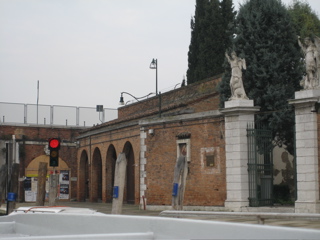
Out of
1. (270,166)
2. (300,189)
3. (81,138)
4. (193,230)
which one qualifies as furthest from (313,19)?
(193,230)

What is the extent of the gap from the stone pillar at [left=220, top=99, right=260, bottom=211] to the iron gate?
0.56 ft

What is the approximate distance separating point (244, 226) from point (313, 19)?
35600 mm

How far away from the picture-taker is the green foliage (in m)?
38.8

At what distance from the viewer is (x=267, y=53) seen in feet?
98.4

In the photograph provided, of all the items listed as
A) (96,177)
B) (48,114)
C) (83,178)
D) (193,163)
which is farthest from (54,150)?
(48,114)

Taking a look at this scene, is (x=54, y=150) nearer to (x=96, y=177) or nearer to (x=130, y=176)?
(x=130, y=176)

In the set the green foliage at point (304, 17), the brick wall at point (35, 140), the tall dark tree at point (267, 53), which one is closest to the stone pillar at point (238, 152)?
the tall dark tree at point (267, 53)

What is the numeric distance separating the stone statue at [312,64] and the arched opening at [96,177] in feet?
69.2

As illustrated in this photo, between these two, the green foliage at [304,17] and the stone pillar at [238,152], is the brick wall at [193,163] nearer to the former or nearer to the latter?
the stone pillar at [238,152]

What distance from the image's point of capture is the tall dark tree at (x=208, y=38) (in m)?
Answer: 44.2

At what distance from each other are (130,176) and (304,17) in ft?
47.9

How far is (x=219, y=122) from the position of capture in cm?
2439

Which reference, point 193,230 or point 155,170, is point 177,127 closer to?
point 155,170

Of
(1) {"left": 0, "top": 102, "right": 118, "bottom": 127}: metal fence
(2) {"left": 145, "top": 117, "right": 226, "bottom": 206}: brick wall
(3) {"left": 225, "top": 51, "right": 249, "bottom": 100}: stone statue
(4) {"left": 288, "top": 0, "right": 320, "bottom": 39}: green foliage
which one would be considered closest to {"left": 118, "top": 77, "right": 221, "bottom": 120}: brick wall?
(2) {"left": 145, "top": 117, "right": 226, "bottom": 206}: brick wall
